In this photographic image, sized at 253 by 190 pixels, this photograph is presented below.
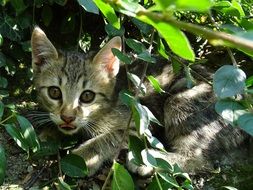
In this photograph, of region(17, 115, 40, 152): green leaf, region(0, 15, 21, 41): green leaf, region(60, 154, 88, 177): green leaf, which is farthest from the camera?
region(0, 15, 21, 41): green leaf

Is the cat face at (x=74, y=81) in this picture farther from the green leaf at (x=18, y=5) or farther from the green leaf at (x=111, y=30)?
the green leaf at (x=111, y=30)

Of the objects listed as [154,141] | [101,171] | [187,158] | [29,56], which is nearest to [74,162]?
[101,171]

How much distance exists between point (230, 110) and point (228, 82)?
0.57 ft

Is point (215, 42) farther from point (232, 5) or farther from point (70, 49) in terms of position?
point (70, 49)

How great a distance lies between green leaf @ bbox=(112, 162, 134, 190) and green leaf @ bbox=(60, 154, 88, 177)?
1.93ft

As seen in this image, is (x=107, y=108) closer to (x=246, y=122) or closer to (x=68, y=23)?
(x=68, y=23)

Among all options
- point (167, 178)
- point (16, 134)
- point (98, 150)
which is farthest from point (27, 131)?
point (98, 150)

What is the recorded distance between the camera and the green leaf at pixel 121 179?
1604mm

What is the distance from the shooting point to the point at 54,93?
2.89 m

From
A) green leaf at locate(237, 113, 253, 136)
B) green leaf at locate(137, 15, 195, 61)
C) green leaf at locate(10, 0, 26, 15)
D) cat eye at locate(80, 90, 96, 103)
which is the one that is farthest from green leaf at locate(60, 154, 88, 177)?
green leaf at locate(137, 15, 195, 61)

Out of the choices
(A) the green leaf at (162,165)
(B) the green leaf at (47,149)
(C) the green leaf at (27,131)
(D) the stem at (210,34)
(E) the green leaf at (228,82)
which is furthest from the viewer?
(B) the green leaf at (47,149)

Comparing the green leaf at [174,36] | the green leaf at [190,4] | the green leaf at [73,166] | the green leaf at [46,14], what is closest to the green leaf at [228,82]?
the green leaf at [174,36]

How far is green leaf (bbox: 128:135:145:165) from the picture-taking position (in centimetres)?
183

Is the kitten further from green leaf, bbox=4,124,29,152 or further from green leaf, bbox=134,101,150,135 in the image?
green leaf, bbox=134,101,150,135
